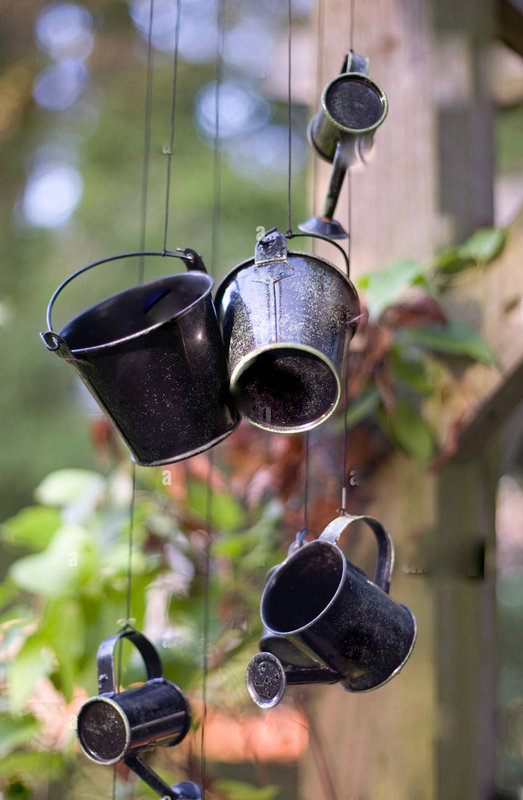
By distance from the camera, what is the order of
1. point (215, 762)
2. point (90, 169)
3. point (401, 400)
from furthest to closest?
point (90, 169)
point (215, 762)
point (401, 400)

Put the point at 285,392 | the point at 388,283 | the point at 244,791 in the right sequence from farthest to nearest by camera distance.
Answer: the point at 244,791, the point at 388,283, the point at 285,392

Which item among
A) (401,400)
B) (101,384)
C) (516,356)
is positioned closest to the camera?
(101,384)

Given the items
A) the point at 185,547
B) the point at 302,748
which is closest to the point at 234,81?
the point at 185,547

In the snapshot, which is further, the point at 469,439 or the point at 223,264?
the point at 223,264

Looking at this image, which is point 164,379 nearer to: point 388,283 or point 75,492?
point 388,283

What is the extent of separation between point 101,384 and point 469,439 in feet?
2.25

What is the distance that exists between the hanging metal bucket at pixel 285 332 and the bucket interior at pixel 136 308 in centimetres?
8

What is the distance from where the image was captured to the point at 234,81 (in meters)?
3.80

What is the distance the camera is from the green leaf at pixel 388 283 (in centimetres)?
120

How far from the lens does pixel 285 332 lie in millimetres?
753

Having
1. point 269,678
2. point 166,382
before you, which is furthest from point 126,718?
point 166,382

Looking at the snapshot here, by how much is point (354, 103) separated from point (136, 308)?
32 cm

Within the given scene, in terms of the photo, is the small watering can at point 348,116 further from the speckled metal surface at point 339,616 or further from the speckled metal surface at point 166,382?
the speckled metal surface at point 339,616

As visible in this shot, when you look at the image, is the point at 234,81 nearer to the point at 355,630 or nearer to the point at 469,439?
the point at 469,439
